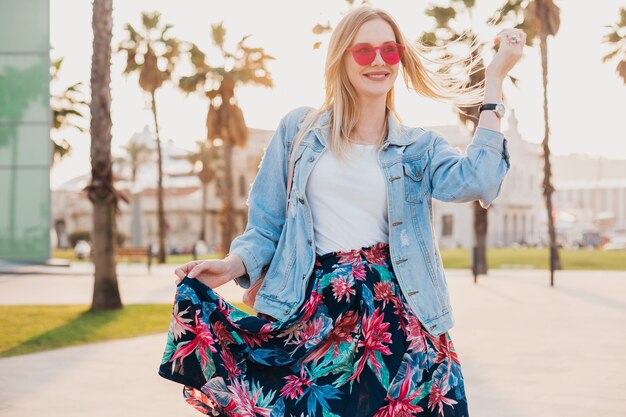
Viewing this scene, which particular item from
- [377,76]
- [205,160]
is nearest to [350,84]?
[377,76]

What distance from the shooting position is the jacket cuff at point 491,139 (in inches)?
118

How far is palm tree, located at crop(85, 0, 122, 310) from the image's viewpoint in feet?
47.4

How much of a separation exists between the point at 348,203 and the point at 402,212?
18 cm

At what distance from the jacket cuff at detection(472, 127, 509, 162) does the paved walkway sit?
3.73m

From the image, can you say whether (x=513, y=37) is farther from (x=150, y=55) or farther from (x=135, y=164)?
(x=135, y=164)

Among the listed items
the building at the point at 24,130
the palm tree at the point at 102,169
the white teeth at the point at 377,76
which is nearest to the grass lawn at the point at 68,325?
the palm tree at the point at 102,169

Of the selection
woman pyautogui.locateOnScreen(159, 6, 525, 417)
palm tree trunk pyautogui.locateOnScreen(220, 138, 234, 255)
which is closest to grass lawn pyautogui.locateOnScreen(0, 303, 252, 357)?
woman pyautogui.locateOnScreen(159, 6, 525, 417)

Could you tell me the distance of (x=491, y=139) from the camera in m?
3.01

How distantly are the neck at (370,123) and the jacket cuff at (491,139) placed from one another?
0.45 meters

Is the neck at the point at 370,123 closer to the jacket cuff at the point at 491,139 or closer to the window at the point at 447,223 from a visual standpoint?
the jacket cuff at the point at 491,139

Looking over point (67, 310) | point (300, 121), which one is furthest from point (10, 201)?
point (300, 121)

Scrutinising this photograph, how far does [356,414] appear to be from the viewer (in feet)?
9.93

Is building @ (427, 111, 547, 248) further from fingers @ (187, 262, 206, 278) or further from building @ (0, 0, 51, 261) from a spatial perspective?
fingers @ (187, 262, 206, 278)

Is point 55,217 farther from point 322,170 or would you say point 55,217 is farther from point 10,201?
point 322,170
